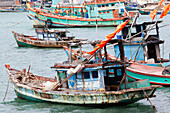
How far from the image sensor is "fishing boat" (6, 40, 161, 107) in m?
20.2

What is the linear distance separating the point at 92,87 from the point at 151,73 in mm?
6385

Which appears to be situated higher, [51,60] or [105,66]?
[105,66]

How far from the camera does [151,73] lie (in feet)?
85.3

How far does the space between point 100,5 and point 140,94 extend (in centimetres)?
4945

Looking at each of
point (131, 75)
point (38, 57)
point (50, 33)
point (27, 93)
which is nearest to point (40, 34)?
point (50, 33)

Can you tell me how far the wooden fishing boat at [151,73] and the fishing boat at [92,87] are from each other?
412 cm

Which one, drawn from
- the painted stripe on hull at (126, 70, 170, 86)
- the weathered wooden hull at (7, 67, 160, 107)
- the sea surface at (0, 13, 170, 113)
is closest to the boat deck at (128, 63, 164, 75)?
the painted stripe on hull at (126, 70, 170, 86)

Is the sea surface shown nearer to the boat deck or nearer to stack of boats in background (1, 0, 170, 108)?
stack of boats in background (1, 0, 170, 108)

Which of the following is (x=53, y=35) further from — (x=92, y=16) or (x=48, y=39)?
(x=92, y=16)

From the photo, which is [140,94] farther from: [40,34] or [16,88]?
[40,34]

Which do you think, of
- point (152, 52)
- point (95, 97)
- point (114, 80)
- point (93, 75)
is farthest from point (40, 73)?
point (95, 97)

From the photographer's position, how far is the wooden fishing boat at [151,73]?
2527cm

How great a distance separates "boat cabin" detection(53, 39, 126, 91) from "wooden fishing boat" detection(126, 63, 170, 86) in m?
4.57

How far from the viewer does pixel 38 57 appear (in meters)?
40.4
